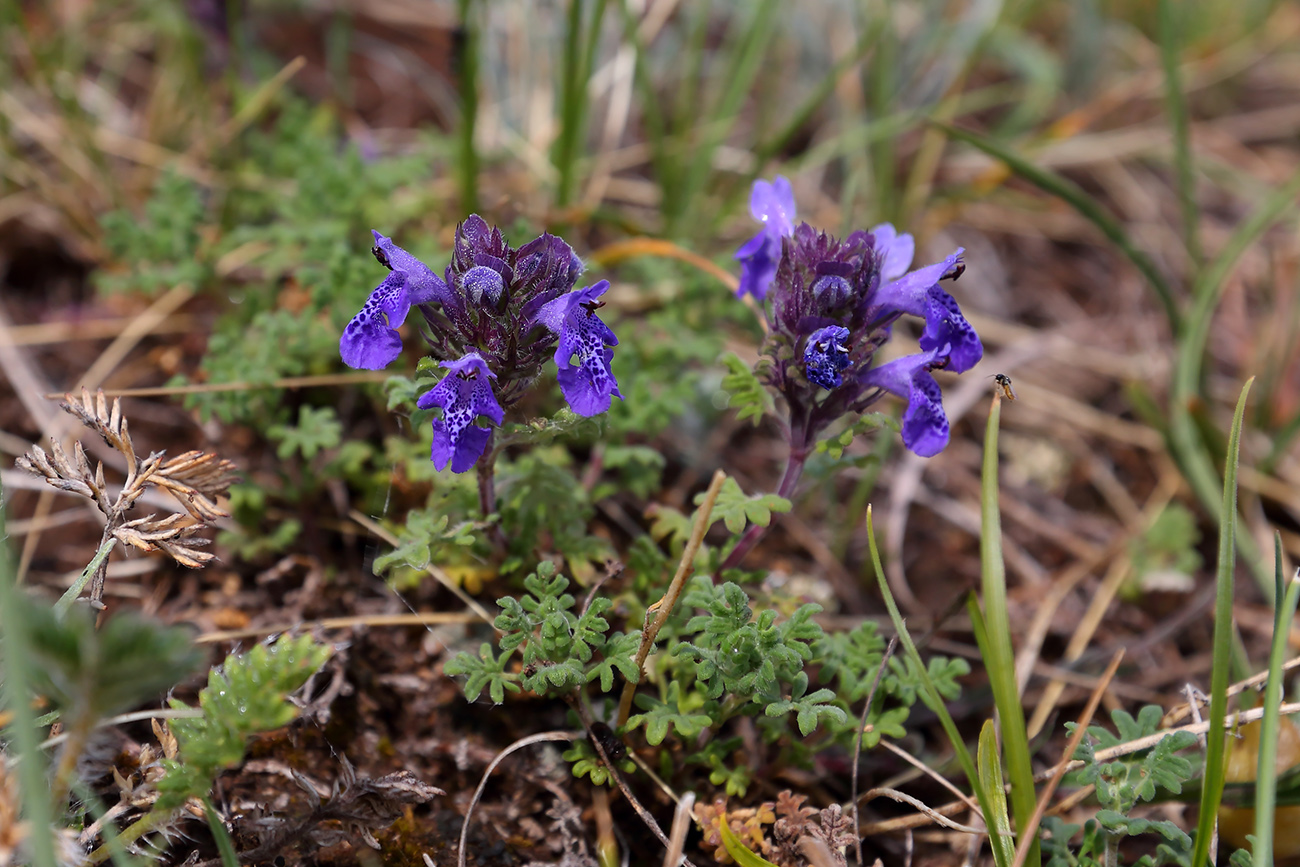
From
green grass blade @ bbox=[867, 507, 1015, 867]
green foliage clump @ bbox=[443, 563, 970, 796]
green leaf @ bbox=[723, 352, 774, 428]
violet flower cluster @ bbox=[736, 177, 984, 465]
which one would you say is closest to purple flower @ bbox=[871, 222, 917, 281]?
violet flower cluster @ bbox=[736, 177, 984, 465]

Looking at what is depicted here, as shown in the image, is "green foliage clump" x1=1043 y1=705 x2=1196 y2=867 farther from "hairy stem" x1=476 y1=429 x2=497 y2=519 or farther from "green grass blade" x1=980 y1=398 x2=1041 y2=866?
"hairy stem" x1=476 y1=429 x2=497 y2=519

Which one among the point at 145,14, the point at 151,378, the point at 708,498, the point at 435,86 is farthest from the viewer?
the point at 435,86

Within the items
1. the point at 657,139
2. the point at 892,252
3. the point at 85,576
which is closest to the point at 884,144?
the point at 657,139

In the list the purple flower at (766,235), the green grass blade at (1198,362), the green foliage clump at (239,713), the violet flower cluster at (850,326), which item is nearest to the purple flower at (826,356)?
the violet flower cluster at (850,326)

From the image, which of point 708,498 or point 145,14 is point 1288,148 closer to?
point 708,498

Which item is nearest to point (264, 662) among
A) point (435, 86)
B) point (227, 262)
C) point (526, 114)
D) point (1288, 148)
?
point (227, 262)

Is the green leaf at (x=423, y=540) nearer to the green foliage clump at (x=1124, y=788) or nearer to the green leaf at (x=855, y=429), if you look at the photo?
the green leaf at (x=855, y=429)

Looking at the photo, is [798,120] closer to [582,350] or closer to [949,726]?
[582,350]
